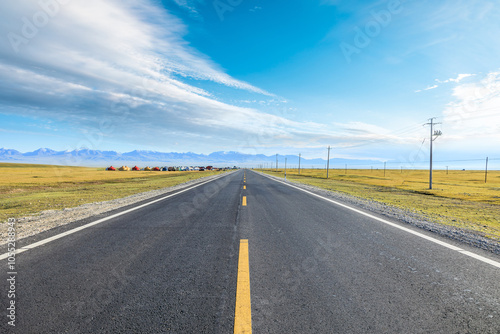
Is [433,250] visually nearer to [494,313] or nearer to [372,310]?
[494,313]

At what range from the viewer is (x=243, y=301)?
8.77ft

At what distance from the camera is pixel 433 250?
449 cm

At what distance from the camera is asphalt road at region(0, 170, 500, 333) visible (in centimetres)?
233

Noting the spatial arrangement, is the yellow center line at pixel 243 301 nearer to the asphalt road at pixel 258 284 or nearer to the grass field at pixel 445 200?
the asphalt road at pixel 258 284

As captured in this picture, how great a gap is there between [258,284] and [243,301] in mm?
471

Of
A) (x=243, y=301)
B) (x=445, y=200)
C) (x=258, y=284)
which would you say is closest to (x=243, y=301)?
(x=243, y=301)

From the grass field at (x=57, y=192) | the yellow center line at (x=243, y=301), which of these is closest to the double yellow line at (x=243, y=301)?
the yellow center line at (x=243, y=301)

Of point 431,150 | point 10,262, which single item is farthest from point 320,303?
point 431,150

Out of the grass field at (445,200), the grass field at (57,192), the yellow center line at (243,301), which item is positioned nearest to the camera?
the yellow center line at (243,301)

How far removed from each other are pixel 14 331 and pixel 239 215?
231 inches

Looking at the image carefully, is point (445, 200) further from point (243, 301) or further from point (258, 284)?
point (243, 301)

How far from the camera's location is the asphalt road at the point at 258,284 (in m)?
2.33

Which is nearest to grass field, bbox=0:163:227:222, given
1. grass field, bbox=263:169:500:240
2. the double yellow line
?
the double yellow line

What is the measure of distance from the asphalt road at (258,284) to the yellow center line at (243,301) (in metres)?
0.06
